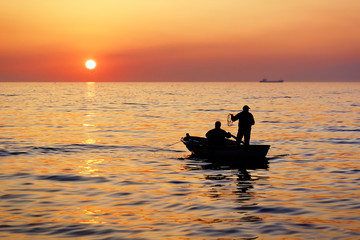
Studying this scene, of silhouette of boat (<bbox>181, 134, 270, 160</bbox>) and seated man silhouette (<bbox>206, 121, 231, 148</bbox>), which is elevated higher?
seated man silhouette (<bbox>206, 121, 231, 148</bbox>)

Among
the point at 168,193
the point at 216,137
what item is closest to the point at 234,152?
the point at 216,137

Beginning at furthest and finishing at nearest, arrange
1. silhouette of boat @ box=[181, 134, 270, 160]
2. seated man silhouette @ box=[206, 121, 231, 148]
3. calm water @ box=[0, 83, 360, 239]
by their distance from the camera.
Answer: seated man silhouette @ box=[206, 121, 231, 148] → silhouette of boat @ box=[181, 134, 270, 160] → calm water @ box=[0, 83, 360, 239]

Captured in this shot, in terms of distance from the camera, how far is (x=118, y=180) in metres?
20.0

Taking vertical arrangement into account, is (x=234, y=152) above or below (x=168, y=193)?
above

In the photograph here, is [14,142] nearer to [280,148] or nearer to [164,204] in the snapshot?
[280,148]

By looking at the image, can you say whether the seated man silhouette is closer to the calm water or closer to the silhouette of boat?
the silhouette of boat

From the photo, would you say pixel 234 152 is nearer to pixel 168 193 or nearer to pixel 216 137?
pixel 216 137

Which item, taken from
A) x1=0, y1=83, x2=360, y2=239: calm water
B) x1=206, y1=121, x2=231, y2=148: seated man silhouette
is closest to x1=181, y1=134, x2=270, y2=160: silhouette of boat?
x1=206, y1=121, x2=231, y2=148: seated man silhouette

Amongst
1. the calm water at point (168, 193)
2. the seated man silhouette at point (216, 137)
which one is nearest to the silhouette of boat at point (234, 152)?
the seated man silhouette at point (216, 137)

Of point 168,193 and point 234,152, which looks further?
point 234,152

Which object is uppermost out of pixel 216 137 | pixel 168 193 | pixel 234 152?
pixel 216 137

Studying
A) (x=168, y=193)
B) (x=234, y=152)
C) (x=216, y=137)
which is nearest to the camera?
(x=168, y=193)

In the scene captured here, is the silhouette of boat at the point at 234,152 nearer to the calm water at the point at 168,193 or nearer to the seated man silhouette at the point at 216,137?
the seated man silhouette at the point at 216,137

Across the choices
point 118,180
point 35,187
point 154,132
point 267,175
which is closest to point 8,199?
point 35,187
